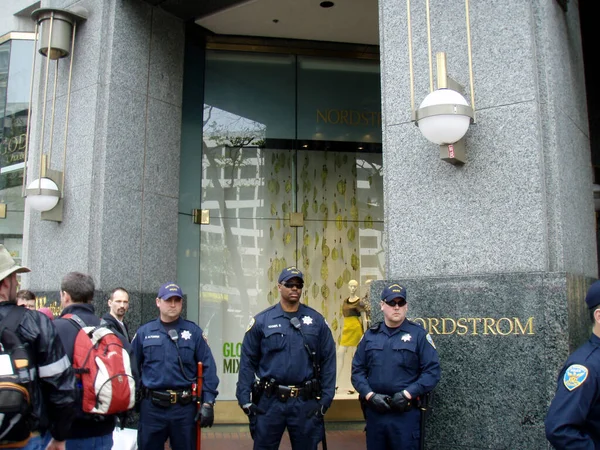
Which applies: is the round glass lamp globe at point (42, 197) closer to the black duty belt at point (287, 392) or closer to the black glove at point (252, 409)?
the black glove at point (252, 409)

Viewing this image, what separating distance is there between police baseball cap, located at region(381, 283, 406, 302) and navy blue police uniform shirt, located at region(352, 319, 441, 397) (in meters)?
0.24

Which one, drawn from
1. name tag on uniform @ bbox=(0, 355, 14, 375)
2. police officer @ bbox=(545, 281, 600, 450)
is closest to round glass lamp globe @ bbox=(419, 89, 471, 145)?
police officer @ bbox=(545, 281, 600, 450)

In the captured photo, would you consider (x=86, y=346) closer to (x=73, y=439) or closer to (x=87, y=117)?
(x=73, y=439)

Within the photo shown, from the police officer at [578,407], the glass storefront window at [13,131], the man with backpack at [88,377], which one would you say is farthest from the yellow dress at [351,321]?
the police officer at [578,407]

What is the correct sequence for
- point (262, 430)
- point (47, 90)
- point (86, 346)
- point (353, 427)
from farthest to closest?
point (353, 427)
point (47, 90)
point (262, 430)
point (86, 346)

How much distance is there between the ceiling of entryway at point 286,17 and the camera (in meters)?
8.96

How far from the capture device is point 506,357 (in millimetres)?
4840

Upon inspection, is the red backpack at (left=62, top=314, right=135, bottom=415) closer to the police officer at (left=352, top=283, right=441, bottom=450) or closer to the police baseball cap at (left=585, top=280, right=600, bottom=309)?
the police officer at (left=352, top=283, right=441, bottom=450)

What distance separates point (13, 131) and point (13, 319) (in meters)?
10.2

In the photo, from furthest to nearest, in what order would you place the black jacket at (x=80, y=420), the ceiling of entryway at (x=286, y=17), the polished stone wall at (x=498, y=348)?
1. the ceiling of entryway at (x=286, y=17)
2. the polished stone wall at (x=498, y=348)
3. the black jacket at (x=80, y=420)

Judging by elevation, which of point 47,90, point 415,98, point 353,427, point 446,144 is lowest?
point 353,427

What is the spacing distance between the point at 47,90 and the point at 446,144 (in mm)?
5935

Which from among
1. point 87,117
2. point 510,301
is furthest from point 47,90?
point 510,301

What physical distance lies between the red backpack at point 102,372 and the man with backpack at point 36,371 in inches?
17.2
